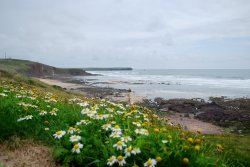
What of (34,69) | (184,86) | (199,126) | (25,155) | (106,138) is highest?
(106,138)

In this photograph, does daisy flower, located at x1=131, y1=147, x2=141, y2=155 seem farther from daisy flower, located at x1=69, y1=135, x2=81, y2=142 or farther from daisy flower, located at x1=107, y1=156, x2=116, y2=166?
daisy flower, located at x1=69, y1=135, x2=81, y2=142

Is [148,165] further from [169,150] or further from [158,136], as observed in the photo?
[158,136]

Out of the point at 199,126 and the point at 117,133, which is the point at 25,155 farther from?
the point at 199,126

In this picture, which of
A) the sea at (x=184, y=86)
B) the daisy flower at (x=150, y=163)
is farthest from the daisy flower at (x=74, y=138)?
the sea at (x=184, y=86)

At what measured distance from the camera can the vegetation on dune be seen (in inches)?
139

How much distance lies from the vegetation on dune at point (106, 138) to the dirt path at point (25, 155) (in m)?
0.16

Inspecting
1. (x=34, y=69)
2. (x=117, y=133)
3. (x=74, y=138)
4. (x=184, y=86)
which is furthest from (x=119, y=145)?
(x=34, y=69)

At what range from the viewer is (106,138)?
13.6 ft

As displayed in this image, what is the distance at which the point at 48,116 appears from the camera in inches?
218

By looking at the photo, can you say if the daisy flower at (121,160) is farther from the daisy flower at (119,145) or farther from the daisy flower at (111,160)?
the daisy flower at (119,145)

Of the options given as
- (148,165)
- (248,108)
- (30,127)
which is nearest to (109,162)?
(148,165)

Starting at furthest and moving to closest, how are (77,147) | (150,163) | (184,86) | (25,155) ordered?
(184,86)
(25,155)
(77,147)
(150,163)

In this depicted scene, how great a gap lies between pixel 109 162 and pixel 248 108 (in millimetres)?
25309

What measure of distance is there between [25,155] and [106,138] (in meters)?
1.30
